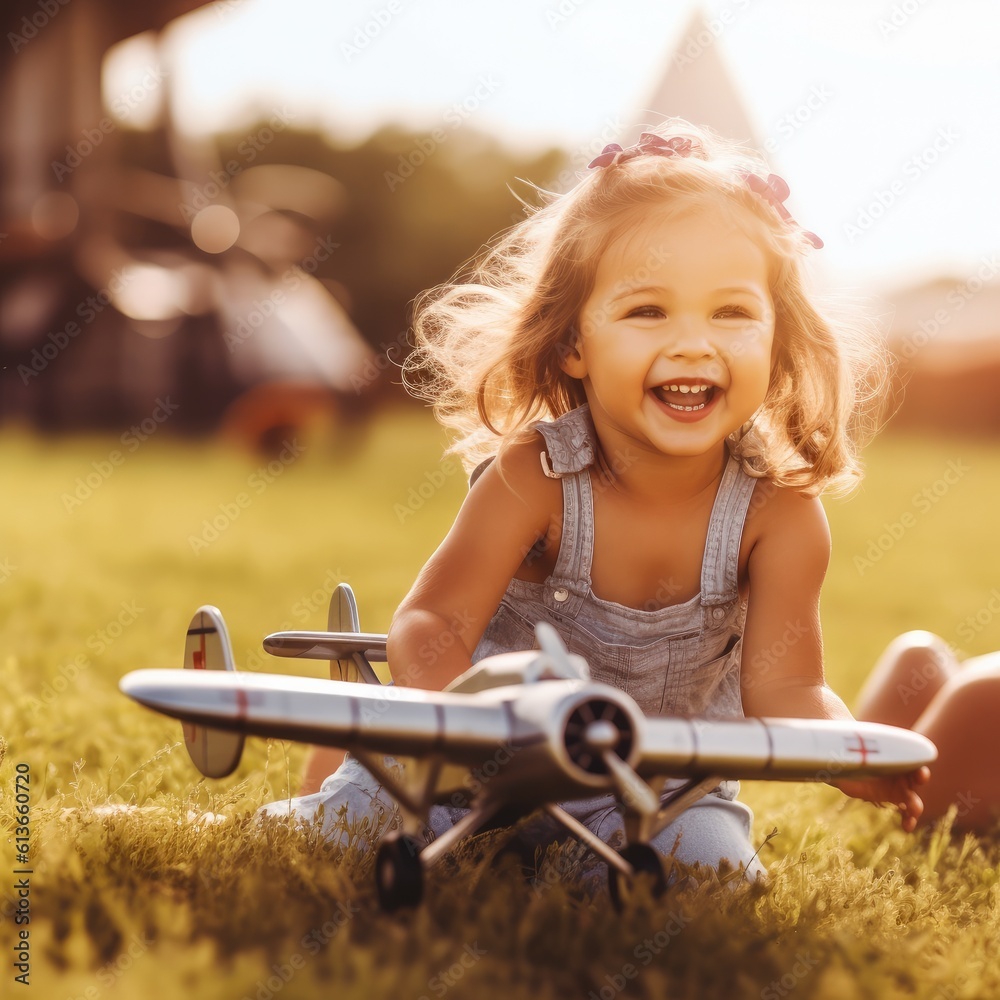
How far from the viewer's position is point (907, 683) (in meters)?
3.50

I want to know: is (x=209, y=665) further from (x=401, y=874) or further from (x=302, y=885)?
(x=401, y=874)

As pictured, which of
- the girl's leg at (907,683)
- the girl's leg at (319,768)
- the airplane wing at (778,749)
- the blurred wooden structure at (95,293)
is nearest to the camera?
the airplane wing at (778,749)

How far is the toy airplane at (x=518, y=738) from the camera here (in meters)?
1.59

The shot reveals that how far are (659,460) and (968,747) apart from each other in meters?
1.24

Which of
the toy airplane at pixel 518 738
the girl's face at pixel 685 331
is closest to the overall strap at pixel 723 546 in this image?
the girl's face at pixel 685 331

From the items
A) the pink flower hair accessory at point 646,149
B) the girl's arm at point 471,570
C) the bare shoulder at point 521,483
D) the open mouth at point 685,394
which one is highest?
Answer: the pink flower hair accessory at point 646,149

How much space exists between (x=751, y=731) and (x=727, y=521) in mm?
800

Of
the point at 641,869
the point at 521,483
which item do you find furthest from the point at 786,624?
the point at 641,869

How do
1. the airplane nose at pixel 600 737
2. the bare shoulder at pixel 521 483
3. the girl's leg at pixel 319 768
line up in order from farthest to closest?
the girl's leg at pixel 319 768 → the bare shoulder at pixel 521 483 → the airplane nose at pixel 600 737

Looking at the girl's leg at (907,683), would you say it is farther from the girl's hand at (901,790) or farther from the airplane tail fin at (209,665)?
the airplane tail fin at (209,665)

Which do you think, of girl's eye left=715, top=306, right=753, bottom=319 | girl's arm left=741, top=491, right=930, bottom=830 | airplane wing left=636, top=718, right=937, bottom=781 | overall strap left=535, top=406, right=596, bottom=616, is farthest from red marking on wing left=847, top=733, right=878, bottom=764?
girl's eye left=715, top=306, right=753, bottom=319

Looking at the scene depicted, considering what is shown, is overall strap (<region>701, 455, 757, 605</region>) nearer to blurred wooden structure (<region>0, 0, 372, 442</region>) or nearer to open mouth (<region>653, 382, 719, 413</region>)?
open mouth (<region>653, 382, 719, 413</region>)

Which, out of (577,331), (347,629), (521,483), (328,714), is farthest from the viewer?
(347,629)

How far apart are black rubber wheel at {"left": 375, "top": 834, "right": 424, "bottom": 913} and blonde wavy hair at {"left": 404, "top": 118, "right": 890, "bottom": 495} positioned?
1.09 m
